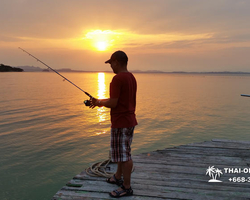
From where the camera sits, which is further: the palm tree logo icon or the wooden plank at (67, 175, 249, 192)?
the palm tree logo icon

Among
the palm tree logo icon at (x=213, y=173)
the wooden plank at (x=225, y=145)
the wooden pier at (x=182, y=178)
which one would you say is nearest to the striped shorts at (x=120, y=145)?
the wooden pier at (x=182, y=178)

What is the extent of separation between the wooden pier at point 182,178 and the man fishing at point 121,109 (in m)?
0.46

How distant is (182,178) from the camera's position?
433cm

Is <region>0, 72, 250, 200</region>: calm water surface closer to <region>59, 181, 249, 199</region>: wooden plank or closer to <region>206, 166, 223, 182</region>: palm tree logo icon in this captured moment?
<region>59, 181, 249, 199</region>: wooden plank

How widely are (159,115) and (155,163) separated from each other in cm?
1389

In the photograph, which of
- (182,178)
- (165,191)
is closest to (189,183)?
(182,178)

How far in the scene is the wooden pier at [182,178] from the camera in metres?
3.78

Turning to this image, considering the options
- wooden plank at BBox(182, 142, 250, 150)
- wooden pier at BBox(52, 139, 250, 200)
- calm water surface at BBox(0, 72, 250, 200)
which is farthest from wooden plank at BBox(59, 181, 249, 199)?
calm water surface at BBox(0, 72, 250, 200)

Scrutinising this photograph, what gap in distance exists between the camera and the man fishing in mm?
3369

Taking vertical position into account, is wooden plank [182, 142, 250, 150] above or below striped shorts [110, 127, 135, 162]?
below

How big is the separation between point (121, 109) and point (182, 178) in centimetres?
198

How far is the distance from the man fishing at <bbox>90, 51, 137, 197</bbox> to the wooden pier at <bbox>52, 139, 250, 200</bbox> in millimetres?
458

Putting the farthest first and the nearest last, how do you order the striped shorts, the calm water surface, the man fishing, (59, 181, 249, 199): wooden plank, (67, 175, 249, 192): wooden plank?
1. the calm water surface
2. (67, 175, 249, 192): wooden plank
3. (59, 181, 249, 199): wooden plank
4. the striped shorts
5. the man fishing

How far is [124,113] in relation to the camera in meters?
3.52
